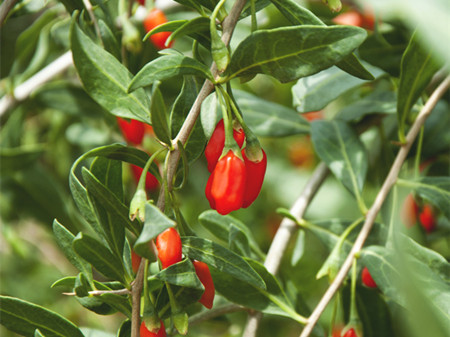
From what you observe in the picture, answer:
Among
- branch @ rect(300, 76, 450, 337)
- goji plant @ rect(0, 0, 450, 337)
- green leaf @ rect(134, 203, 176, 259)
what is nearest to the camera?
green leaf @ rect(134, 203, 176, 259)

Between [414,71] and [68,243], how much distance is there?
23.7 inches

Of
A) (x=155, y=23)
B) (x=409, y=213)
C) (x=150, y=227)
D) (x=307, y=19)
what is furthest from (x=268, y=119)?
(x=150, y=227)

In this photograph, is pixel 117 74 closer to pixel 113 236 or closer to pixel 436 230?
pixel 113 236

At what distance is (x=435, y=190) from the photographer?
3.21 ft

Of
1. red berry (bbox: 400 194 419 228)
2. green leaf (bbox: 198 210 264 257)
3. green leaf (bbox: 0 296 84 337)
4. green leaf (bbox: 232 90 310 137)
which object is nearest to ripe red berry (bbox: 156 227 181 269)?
green leaf (bbox: 0 296 84 337)

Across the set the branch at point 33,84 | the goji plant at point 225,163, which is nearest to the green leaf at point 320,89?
the goji plant at point 225,163

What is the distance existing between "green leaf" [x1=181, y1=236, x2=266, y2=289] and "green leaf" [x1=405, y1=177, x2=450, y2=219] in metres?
0.45

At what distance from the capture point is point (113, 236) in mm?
711

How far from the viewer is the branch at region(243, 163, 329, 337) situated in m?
0.93

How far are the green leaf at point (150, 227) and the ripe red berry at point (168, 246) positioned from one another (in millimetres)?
67

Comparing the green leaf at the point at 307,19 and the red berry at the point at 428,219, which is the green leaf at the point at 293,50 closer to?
the green leaf at the point at 307,19

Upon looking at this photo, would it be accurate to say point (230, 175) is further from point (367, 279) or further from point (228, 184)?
point (367, 279)

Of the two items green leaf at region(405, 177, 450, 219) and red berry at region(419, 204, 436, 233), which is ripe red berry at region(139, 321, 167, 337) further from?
red berry at region(419, 204, 436, 233)

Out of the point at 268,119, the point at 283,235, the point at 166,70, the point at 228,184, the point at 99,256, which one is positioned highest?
the point at 166,70
